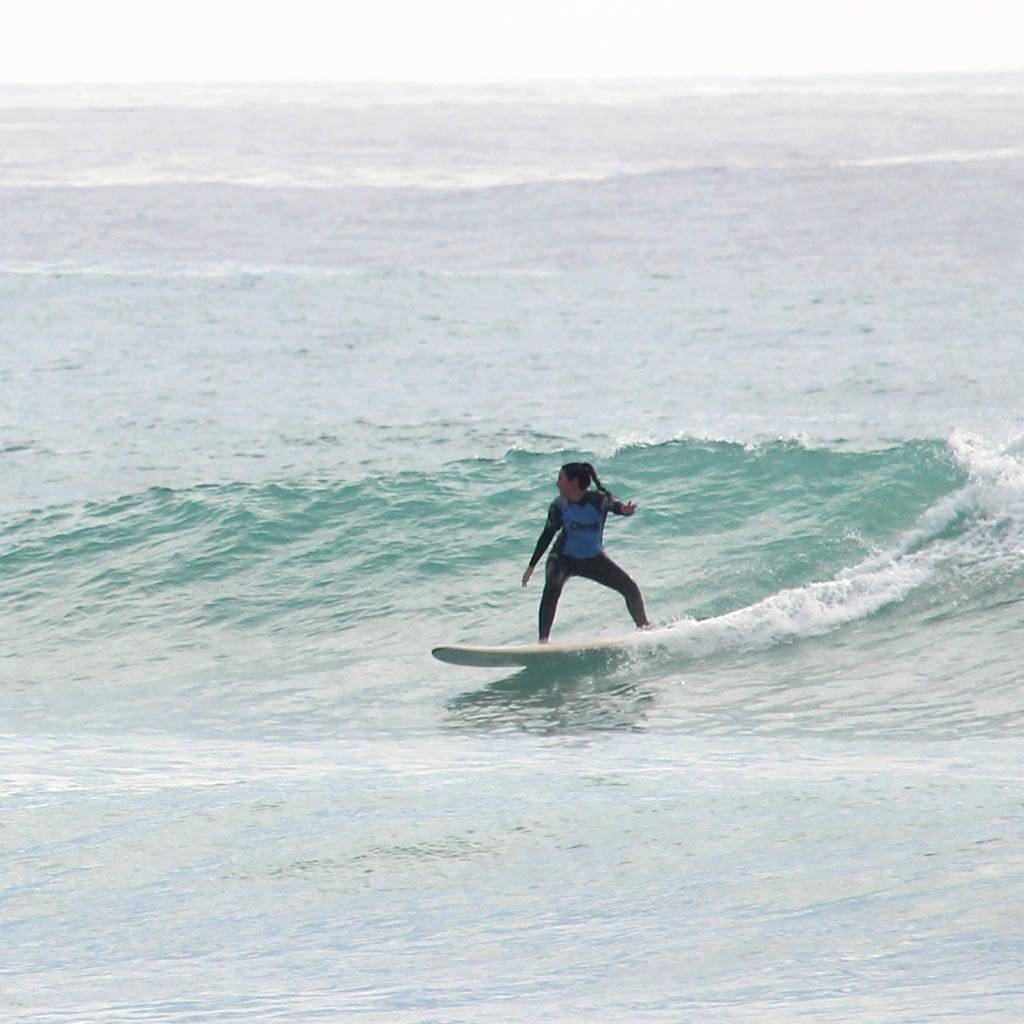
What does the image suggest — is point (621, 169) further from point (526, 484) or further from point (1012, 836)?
point (1012, 836)

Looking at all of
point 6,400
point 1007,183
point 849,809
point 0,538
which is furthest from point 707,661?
point 1007,183

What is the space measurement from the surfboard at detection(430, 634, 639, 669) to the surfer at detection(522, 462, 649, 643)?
5.5 inches

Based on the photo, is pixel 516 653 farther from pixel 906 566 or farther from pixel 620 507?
pixel 906 566

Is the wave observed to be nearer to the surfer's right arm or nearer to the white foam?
the white foam

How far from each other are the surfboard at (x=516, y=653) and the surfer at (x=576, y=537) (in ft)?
0.46

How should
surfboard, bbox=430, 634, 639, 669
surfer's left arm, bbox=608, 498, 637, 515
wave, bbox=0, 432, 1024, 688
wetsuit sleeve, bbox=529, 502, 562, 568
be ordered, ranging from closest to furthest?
surfer's left arm, bbox=608, 498, 637, 515, wetsuit sleeve, bbox=529, 502, 562, 568, surfboard, bbox=430, 634, 639, 669, wave, bbox=0, 432, 1024, 688

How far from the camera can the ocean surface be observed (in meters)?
7.85

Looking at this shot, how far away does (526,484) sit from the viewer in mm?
20781

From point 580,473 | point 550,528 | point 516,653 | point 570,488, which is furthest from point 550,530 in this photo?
point 516,653

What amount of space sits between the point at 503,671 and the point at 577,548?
1162 millimetres

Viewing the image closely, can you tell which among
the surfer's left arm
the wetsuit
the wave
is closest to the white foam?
the wave

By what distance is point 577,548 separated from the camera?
13.1m

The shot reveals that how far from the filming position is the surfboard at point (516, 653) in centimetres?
1327

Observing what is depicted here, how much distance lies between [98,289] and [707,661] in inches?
1327
